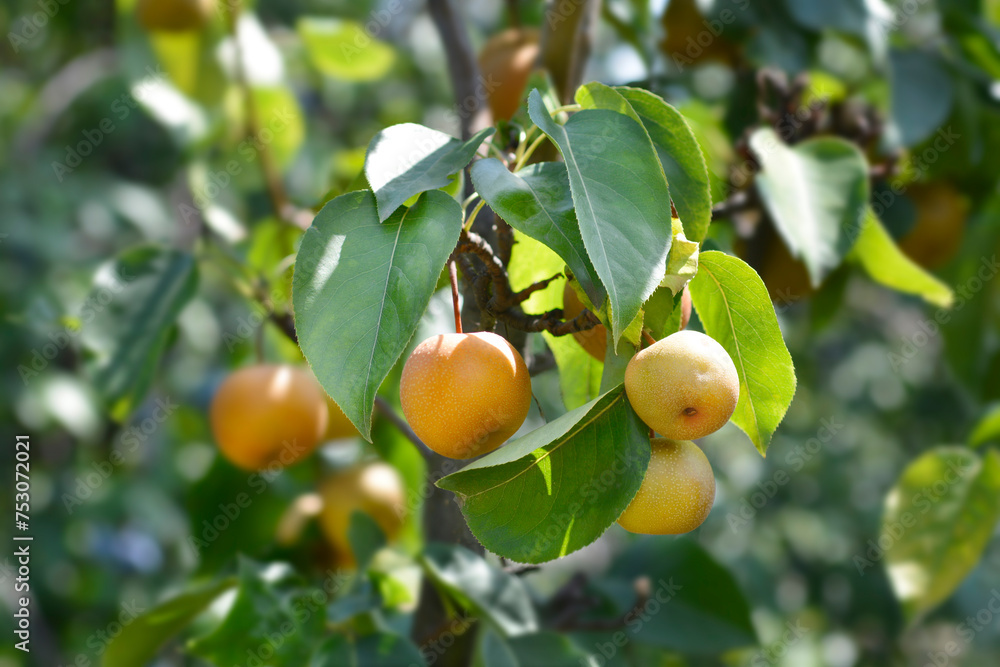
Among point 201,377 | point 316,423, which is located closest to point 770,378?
point 316,423

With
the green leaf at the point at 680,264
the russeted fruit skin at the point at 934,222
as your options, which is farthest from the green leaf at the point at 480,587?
the russeted fruit skin at the point at 934,222

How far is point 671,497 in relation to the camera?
610 millimetres

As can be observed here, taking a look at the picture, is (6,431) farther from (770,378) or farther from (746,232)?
(770,378)

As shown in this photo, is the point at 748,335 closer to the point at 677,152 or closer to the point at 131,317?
the point at 677,152

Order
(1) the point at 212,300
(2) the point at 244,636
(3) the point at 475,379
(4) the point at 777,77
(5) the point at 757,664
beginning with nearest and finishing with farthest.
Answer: (3) the point at 475,379 → (2) the point at 244,636 → (4) the point at 777,77 → (5) the point at 757,664 → (1) the point at 212,300

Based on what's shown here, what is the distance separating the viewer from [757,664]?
6.95ft

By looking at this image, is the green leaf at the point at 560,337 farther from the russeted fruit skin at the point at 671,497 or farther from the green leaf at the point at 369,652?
the green leaf at the point at 369,652

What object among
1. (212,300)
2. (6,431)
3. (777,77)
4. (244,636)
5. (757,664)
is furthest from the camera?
(212,300)

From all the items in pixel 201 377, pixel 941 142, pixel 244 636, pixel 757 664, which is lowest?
pixel 757 664

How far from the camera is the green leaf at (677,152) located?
0.68 meters

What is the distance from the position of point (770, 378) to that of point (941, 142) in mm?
1080

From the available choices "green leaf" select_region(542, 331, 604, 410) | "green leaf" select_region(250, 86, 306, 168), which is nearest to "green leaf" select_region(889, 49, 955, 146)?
"green leaf" select_region(542, 331, 604, 410)

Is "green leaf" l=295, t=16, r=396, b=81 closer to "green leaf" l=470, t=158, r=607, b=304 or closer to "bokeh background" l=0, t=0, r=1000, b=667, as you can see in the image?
"bokeh background" l=0, t=0, r=1000, b=667

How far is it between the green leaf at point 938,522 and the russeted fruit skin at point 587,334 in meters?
0.78
